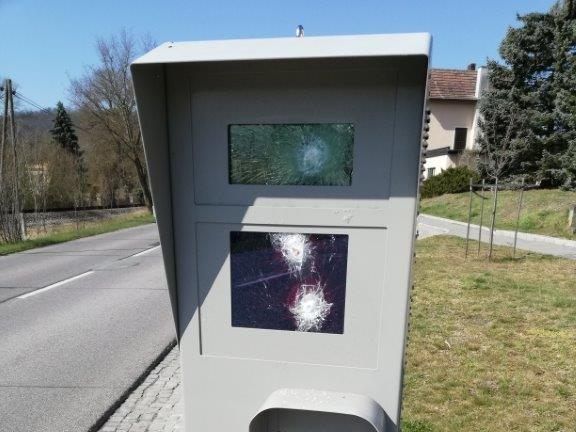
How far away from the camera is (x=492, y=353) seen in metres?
4.30

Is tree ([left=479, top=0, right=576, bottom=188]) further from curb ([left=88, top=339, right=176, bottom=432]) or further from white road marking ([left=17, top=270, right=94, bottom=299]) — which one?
curb ([left=88, top=339, right=176, bottom=432])

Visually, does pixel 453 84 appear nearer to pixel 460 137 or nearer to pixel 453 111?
pixel 453 111

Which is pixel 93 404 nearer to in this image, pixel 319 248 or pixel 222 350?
pixel 222 350

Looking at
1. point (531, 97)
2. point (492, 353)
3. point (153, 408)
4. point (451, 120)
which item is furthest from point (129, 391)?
point (451, 120)

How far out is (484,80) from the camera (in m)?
30.2

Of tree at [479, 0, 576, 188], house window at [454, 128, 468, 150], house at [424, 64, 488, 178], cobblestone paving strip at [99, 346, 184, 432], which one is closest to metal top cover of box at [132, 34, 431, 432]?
cobblestone paving strip at [99, 346, 184, 432]

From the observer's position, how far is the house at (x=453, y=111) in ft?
98.9

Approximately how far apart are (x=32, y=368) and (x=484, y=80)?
33010 millimetres

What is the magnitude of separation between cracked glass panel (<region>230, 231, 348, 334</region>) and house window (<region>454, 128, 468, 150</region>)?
3224 cm

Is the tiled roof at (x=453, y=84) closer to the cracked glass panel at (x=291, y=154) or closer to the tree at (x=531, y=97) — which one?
the tree at (x=531, y=97)

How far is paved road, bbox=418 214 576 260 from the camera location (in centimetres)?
1027

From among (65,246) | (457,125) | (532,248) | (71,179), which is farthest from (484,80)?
(71,179)

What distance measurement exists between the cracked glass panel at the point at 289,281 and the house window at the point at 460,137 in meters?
32.2

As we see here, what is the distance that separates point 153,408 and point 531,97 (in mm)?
21329
